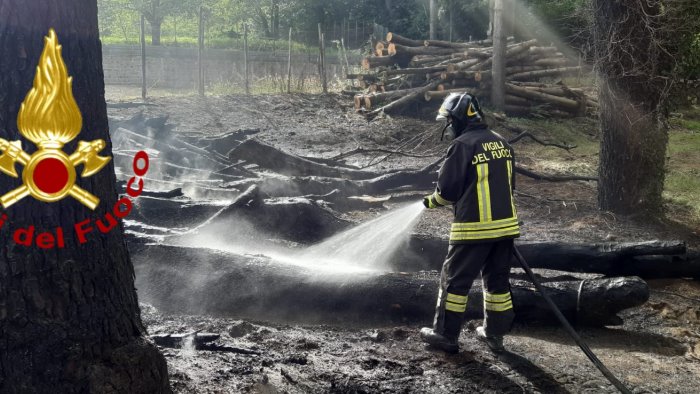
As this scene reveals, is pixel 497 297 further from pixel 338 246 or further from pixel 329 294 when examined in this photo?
pixel 338 246

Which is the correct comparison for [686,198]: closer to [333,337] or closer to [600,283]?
[600,283]

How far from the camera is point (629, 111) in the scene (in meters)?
8.42

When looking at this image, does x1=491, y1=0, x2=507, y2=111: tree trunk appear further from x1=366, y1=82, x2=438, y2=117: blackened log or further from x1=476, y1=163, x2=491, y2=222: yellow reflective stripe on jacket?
x1=476, y1=163, x2=491, y2=222: yellow reflective stripe on jacket

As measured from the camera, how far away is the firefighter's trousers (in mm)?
4773

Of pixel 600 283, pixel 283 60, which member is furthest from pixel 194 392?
pixel 283 60

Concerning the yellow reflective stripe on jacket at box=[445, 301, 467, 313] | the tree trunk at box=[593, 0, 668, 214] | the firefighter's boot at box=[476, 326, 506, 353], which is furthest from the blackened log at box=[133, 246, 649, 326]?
the tree trunk at box=[593, 0, 668, 214]

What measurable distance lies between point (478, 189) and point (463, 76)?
498 inches

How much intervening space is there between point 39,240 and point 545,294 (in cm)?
349

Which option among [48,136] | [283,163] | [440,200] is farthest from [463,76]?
[48,136]

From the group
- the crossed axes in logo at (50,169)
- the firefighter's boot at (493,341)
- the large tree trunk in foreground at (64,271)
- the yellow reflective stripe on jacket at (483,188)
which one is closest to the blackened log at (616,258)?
the firefighter's boot at (493,341)

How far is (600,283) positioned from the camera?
17.3ft

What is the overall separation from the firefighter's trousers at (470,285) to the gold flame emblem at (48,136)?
2675 mm

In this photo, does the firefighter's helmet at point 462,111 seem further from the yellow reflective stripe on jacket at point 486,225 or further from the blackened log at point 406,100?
the blackened log at point 406,100

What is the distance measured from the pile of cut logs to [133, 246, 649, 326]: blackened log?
11667 millimetres
